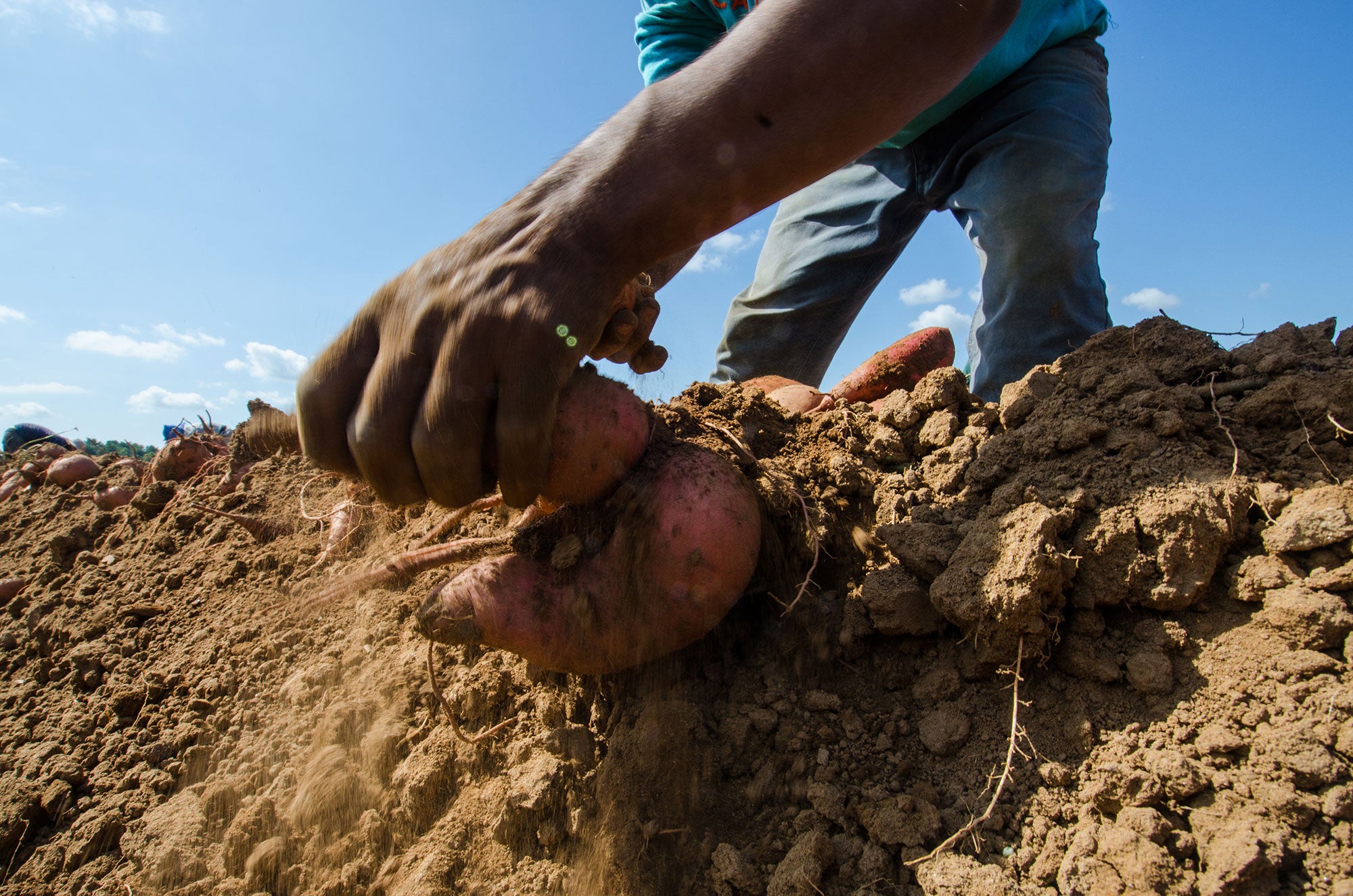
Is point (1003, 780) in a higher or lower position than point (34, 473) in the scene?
lower

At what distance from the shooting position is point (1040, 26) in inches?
88.8

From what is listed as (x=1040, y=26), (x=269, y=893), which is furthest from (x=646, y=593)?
(x=1040, y=26)

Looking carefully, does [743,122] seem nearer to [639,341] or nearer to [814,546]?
[639,341]

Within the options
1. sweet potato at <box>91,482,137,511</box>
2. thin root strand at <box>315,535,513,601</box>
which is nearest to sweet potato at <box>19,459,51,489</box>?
sweet potato at <box>91,482,137,511</box>

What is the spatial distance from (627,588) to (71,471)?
4.69 meters

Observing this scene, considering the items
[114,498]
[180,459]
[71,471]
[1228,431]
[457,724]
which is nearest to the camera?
[1228,431]

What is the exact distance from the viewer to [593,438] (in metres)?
1.44

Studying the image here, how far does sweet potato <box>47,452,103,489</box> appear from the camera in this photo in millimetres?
4328

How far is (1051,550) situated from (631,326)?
0.82m

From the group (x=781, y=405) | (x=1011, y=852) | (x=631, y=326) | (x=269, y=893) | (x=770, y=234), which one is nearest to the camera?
(x=1011, y=852)

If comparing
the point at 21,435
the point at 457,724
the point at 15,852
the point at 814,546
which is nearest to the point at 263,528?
the point at 15,852

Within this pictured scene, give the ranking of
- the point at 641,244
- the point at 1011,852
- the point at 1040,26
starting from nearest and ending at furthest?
1. the point at 1011,852
2. the point at 641,244
3. the point at 1040,26

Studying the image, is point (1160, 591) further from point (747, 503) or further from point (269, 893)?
point (269, 893)

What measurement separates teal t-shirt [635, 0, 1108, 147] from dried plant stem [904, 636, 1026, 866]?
1523 mm
